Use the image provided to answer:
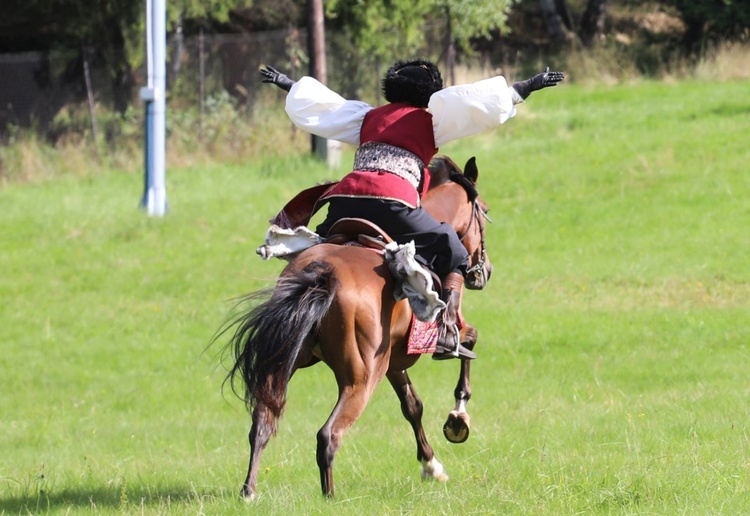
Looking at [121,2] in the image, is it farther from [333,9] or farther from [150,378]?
[150,378]

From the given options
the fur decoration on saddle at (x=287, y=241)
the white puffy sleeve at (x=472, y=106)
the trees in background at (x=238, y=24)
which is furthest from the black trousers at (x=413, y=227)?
the trees in background at (x=238, y=24)

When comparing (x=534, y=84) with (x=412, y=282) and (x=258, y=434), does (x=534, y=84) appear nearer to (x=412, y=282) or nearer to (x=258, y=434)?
(x=412, y=282)

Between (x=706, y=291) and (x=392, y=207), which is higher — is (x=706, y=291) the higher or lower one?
the lower one

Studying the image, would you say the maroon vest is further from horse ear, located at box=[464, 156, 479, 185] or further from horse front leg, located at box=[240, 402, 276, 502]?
horse front leg, located at box=[240, 402, 276, 502]

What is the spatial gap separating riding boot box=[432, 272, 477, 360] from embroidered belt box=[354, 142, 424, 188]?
65 centimetres

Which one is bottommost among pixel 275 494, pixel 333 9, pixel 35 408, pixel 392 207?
pixel 35 408

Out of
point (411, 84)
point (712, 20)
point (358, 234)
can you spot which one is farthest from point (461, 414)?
point (712, 20)

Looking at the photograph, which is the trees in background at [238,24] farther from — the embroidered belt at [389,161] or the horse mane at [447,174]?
the embroidered belt at [389,161]

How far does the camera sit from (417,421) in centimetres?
836

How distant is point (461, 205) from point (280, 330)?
2.28m

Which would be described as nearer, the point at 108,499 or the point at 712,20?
the point at 108,499

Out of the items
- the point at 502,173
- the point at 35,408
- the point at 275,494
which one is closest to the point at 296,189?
the point at 502,173

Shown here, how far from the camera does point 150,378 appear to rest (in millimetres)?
14211

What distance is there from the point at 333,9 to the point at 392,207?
20.2m
